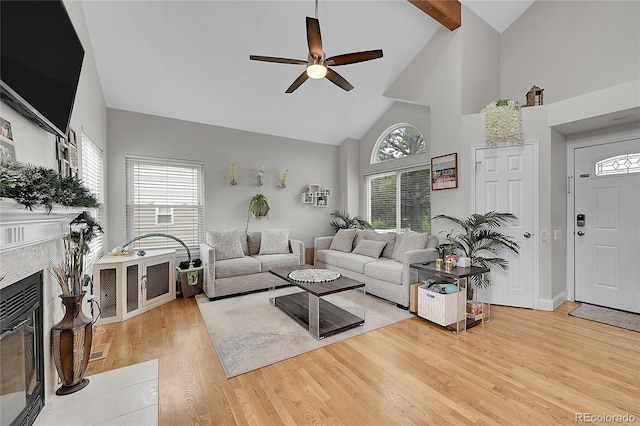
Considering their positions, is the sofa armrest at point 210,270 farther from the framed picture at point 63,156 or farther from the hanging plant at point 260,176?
the framed picture at point 63,156

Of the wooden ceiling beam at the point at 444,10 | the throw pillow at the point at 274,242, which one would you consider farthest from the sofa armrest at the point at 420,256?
the wooden ceiling beam at the point at 444,10

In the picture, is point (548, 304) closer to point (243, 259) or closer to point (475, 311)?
point (475, 311)

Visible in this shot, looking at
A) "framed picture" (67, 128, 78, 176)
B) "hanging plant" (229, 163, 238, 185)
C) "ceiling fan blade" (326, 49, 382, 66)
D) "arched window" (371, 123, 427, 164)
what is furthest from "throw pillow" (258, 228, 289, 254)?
"ceiling fan blade" (326, 49, 382, 66)

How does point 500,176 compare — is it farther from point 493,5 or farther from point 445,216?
point 493,5

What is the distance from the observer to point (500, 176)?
12.1 ft

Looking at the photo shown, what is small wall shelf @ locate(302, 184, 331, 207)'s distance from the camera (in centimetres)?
585

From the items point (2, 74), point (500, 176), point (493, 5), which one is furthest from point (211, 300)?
point (493, 5)

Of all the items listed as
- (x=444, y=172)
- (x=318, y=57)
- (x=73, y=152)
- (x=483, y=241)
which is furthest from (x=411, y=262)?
(x=73, y=152)

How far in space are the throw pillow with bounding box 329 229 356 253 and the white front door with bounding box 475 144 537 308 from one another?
220 centimetres

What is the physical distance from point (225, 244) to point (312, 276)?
1787mm

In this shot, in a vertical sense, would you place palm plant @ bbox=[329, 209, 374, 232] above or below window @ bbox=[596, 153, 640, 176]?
below

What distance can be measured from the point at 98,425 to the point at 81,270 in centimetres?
103

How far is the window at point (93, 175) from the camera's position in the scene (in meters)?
3.02

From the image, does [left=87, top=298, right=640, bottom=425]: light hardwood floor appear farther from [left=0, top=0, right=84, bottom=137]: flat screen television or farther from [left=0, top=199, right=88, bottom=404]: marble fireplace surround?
[left=0, top=0, right=84, bottom=137]: flat screen television
